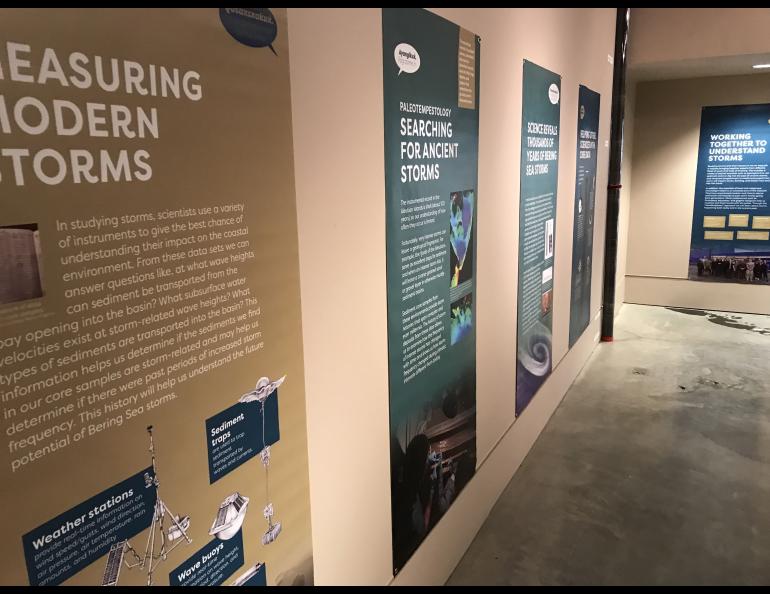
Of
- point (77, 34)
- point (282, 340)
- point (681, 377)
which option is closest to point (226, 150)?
point (77, 34)

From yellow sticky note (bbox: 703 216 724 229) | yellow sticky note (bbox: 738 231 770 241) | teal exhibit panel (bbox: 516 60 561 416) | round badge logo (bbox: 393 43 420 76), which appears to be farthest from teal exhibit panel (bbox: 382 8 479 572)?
yellow sticky note (bbox: 738 231 770 241)

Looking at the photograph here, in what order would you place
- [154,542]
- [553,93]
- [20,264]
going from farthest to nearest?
[553,93]
[154,542]
[20,264]

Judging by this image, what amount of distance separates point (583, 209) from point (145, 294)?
4218 mm

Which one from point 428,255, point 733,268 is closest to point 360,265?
point 428,255

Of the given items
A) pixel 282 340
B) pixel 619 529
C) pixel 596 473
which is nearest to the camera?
pixel 282 340

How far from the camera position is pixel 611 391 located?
4.90 m

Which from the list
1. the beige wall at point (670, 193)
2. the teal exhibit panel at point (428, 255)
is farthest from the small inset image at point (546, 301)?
the beige wall at point (670, 193)

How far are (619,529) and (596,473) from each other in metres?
0.57

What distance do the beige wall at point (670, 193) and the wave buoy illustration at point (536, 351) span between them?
13.5 ft

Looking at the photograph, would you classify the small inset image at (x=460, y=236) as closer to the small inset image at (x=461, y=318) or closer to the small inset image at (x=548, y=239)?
the small inset image at (x=461, y=318)

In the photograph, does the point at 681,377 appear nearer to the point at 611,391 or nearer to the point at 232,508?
the point at 611,391

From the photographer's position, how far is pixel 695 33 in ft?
18.5

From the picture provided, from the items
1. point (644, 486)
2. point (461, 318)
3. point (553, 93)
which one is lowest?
point (644, 486)

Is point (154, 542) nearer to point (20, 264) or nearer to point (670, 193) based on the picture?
point (20, 264)
